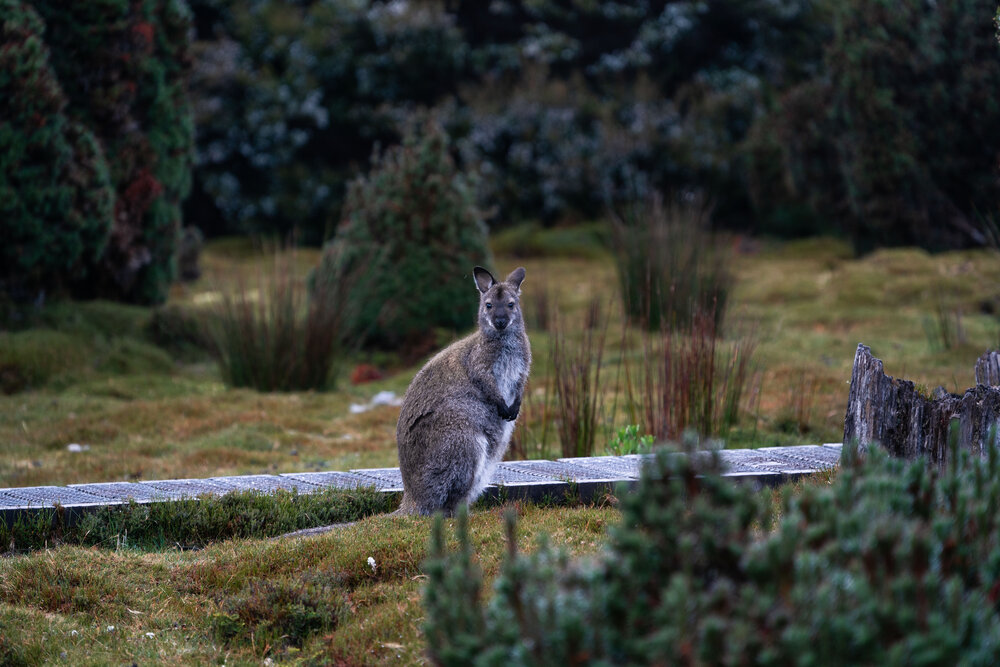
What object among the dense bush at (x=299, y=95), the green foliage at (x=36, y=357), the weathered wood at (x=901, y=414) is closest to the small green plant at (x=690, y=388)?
the weathered wood at (x=901, y=414)

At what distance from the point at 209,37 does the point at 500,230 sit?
752 centimetres

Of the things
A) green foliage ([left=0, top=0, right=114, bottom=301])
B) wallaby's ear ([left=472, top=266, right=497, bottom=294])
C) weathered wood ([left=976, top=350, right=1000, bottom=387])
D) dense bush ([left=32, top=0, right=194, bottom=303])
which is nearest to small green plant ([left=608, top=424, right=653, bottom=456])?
wallaby's ear ([left=472, top=266, right=497, bottom=294])

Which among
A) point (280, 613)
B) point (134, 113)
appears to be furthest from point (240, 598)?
point (134, 113)

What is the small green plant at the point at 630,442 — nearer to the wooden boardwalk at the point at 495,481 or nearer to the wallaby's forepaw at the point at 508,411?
the wooden boardwalk at the point at 495,481

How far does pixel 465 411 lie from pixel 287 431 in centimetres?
337

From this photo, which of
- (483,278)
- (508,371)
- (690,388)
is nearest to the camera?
(508,371)

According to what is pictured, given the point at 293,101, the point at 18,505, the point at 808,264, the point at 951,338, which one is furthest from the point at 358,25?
the point at 18,505

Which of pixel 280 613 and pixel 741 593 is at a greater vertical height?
pixel 741 593

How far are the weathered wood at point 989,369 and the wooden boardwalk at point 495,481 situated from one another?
2.82ft

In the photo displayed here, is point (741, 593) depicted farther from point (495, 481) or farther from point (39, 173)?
point (39, 173)

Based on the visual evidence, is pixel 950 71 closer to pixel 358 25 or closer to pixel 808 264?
pixel 808 264

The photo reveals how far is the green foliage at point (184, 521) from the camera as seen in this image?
4.66m

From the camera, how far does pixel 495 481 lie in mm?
5129

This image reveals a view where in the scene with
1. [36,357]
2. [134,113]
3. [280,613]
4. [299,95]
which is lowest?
[280,613]
